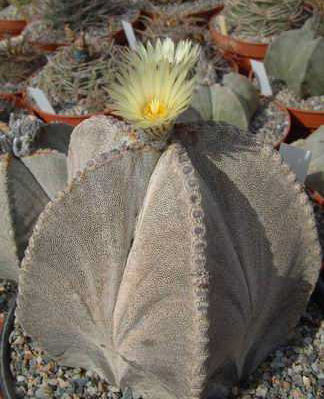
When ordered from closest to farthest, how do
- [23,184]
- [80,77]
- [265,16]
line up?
1. [23,184]
2. [80,77]
3. [265,16]

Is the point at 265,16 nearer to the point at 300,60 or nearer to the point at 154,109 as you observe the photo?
the point at 300,60

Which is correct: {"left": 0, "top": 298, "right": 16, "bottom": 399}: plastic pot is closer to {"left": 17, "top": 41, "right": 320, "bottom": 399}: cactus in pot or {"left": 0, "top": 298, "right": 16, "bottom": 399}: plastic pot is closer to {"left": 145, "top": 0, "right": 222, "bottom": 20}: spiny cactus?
{"left": 17, "top": 41, "right": 320, "bottom": 399}: cactus in pot

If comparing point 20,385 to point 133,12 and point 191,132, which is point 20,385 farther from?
point 133,12

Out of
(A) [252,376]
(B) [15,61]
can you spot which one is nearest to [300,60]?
(B) [15,61]

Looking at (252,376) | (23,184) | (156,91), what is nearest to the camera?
(156,91)

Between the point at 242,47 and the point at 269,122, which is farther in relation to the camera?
the point at 242,47

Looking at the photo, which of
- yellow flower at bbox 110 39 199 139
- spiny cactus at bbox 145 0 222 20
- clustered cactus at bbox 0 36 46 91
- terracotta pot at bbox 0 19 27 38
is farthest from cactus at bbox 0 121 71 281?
terracotta pot at bbox 0 19 27 38

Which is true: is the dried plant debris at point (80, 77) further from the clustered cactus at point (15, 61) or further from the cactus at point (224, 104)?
the cactus at point (224, 104)
